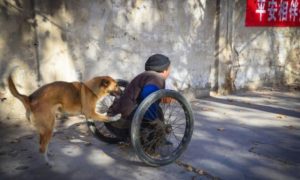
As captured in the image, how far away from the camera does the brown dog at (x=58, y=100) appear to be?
3.88 meters

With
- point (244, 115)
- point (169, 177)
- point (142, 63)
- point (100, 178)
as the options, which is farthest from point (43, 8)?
point (244, 115)

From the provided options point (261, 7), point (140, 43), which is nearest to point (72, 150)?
point (140, 43)

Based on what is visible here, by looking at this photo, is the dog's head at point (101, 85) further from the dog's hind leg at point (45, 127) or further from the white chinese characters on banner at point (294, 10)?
the white chinese characters on banner at point (294, 10)

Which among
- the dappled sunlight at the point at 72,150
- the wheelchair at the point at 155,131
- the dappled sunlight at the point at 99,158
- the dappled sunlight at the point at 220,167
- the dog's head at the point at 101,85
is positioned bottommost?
the dappled sunlight at the point at 220,167

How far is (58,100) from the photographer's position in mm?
4020

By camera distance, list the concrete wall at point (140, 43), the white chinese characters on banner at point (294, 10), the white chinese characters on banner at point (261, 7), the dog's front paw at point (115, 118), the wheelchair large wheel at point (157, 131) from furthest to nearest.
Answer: the white chinese characters on banner at point (294, 10)
the white chinese characters on banner at point (261, 7)
the concrete wall at point (140, 43)
the dog's front paw at point (115, 118)
the wheelchair large wheel at point (157, 131)

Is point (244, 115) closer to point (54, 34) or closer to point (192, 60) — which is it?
point (192, 60)

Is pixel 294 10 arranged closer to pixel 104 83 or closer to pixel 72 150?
pixel 104 83

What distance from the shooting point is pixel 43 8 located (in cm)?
570

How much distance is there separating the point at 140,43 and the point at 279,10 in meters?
4.21

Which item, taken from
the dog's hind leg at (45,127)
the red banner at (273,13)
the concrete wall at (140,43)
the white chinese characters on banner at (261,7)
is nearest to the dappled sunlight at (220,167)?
the dog's hind leg at (45,127)

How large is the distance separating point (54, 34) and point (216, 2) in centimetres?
391

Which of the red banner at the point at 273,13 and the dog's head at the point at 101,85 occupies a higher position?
the red banner at the point at 273,13

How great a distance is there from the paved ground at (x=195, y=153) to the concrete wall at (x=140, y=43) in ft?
3.46
